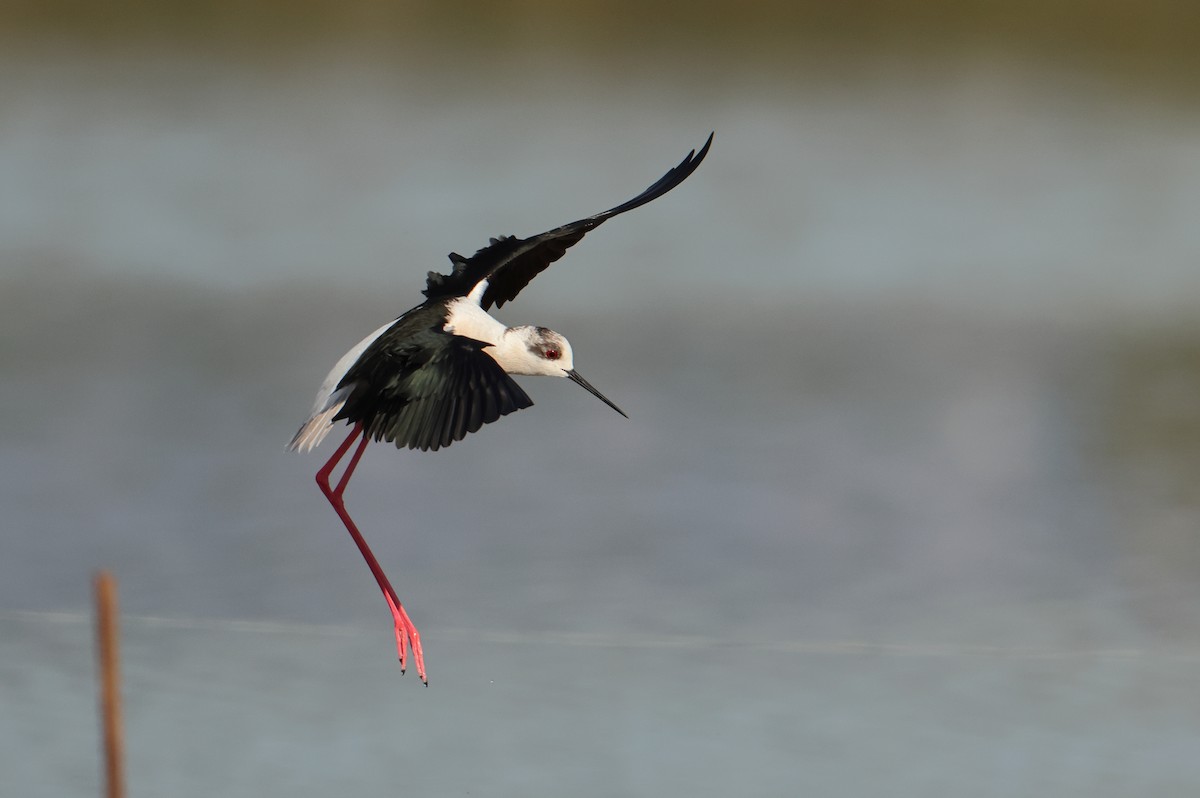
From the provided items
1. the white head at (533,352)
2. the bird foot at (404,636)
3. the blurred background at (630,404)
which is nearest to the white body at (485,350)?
the white head at (533,352)

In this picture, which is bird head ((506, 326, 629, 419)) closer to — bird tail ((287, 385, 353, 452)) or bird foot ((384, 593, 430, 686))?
bird tail ((287, 385, 353, 452))

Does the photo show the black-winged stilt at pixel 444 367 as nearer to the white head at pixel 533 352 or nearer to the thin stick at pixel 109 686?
the white head at pixel 533 352

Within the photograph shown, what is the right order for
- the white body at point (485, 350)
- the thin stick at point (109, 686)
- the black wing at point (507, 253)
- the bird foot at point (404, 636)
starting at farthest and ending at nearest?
the black wing at point (507, 253) → the white body at point (485, 350) → the bird foot at point (404, 636) → the thin stick at point (109, 686)

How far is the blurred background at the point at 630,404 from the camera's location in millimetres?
4137

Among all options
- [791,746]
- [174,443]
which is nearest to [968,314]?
[174,443]

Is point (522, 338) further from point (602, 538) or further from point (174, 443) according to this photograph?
point (174, 443)

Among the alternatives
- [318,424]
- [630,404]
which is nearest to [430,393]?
[318,424]

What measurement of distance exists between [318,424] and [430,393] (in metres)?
0.56

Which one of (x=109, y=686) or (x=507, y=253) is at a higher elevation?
(x=507, y=253)

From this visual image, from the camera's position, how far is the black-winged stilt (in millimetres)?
3693

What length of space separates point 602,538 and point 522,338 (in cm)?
105

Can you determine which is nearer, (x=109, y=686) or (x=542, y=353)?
(x=109, y=686)

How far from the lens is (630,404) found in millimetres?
6355

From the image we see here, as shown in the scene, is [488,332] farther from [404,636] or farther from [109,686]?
[109,686]
